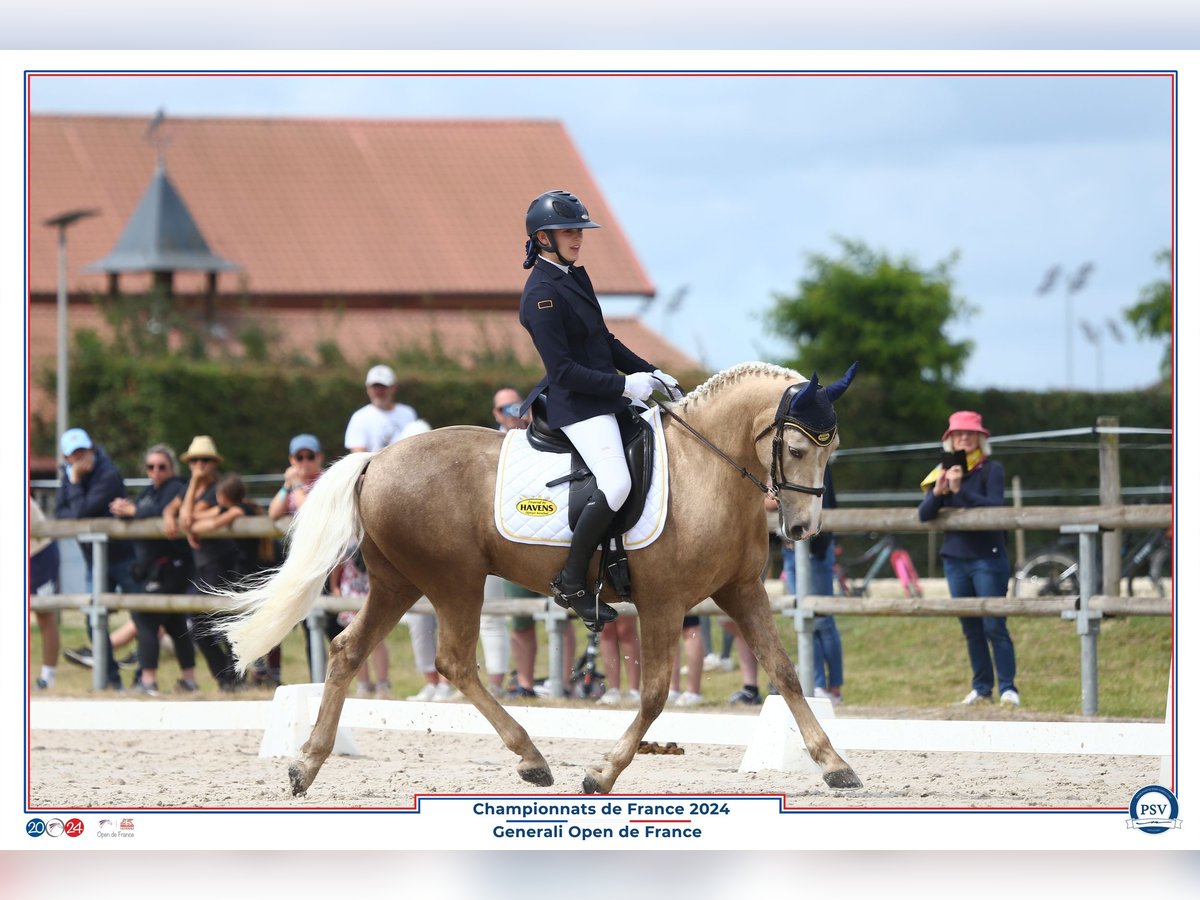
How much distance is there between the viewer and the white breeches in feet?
20.2

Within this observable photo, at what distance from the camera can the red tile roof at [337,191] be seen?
2844 centimetres

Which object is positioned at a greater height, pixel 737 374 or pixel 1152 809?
pixel 737 374

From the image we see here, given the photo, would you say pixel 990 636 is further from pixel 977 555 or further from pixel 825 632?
pixel 825 632

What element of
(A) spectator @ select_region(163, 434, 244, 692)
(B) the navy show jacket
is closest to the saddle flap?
(B) the navy show jacket

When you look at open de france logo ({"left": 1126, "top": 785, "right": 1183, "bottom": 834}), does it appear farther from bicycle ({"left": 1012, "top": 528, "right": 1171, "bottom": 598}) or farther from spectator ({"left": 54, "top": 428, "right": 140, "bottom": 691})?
spectator ({"left": 54, "top": 428, "right": 140, "bottom": 691})

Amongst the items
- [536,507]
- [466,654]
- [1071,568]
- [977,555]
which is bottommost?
[466,654]

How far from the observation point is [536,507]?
6340 mm

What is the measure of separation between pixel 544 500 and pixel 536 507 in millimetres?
42

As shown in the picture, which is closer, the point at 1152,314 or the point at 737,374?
the point at 737,374

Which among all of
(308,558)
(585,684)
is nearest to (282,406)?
(585,684)

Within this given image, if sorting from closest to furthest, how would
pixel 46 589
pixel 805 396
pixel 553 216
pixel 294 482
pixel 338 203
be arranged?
pixel 805 396, pixel 553 216, pixel 294 482, pixel 46 589, pixel 338 203

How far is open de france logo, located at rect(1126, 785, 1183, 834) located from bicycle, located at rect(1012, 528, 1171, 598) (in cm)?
686

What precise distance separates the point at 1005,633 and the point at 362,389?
41.3ft

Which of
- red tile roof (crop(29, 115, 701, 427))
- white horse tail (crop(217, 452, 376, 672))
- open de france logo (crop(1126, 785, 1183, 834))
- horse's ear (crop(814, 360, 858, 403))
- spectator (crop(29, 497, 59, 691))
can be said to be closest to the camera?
open de france logo (crop(1126, 785, 1183, 834))
